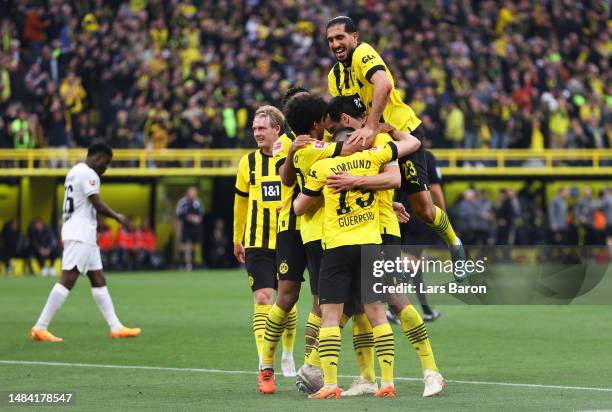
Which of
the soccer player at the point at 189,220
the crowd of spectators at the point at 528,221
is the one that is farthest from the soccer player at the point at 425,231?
the soccer player at the point at 189,220

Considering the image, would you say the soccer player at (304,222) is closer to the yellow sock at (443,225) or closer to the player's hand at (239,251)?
the yellow sock at (443,225)

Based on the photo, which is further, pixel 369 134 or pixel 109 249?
pixel 109 249

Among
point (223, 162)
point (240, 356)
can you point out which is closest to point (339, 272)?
point (240, 356)

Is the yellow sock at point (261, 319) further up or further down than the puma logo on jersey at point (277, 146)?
further down

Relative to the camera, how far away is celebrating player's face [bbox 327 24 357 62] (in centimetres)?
954

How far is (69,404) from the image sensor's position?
872cm

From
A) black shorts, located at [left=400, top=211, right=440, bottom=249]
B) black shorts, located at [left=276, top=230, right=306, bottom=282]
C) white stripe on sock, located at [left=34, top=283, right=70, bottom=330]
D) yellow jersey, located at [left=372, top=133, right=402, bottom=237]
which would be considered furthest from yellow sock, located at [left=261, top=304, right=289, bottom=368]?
black shorts, located at [left=400, top=211, right=440, bottom=249]

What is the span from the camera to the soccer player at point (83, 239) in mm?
13953

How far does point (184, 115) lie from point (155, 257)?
3.56 meters

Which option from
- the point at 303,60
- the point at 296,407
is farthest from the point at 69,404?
the point at 303,60

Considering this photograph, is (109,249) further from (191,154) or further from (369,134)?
(369,134)

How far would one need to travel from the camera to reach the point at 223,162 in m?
30.7

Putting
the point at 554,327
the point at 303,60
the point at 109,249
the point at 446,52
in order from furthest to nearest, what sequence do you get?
1. the point at 446,52
2. the point at 303,60
3. the point at 109,249
4. the point at 554,327

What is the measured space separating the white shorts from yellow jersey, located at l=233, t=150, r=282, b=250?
3.58m
